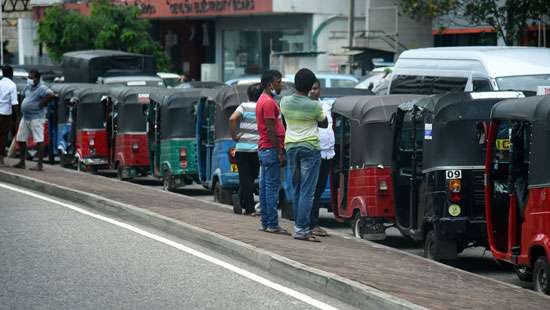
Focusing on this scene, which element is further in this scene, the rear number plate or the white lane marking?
the rear number plate

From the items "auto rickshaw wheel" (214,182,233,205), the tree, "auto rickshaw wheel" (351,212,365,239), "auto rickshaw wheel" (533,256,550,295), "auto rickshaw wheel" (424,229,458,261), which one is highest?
the tree

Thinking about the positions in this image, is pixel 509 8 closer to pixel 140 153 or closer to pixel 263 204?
pixel 140 153

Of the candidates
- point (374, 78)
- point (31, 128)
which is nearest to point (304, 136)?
point (31, 128)

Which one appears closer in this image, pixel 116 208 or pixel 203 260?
pixel 203 260

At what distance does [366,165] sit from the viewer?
1639cm

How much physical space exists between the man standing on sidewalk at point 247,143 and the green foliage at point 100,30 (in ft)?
129

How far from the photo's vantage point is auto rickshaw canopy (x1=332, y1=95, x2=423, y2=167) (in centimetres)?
1636

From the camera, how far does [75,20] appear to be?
189 ft

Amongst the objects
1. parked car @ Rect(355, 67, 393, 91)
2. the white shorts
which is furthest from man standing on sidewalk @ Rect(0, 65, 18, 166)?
parked car @ Rect(355, 67, 393, 91)

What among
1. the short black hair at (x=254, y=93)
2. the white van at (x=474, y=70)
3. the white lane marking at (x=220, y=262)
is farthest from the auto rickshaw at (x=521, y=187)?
the white van at (x=474, y=70)

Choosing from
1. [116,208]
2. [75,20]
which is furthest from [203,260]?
[75,20]

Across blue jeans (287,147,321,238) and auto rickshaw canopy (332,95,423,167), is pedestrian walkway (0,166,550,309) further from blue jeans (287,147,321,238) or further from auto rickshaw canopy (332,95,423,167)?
auto rickshaw canopy (332,95,423,167)

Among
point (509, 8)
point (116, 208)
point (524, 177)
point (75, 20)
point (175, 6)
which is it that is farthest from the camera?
point (175, 6)

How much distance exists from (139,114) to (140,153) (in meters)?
0.73
